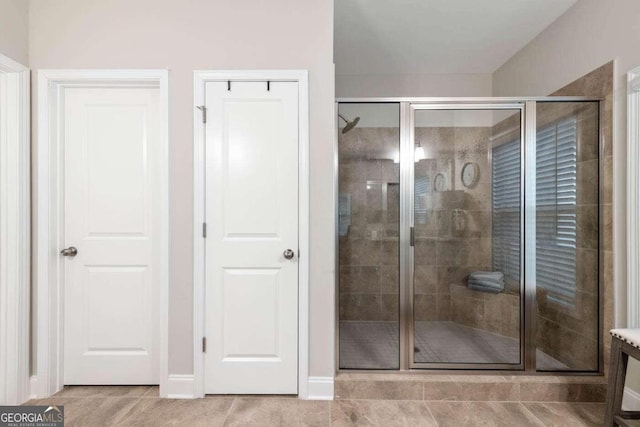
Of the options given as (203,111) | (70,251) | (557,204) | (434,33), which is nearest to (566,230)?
(557,204)

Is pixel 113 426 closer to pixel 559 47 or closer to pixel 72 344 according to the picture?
pixel 72 344

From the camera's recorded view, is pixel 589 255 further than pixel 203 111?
Yes

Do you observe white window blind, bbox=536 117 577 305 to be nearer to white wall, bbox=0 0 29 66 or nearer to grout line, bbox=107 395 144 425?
grout line, bbox=107 395 144 425

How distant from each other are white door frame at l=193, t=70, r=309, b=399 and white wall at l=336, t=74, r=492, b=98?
1.62 m

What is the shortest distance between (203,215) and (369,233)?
1.13m

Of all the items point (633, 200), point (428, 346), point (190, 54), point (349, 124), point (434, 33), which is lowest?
point (428, 346)

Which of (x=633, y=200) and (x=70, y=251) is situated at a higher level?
(x=633, y=200)

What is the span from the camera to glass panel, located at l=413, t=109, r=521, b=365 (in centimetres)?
217

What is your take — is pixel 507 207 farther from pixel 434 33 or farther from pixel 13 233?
pixel 13 233

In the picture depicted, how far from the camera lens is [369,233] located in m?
2.22

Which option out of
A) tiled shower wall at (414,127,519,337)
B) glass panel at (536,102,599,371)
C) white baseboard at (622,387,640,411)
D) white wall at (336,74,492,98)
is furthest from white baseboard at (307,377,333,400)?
white wall at (336,74,492,98)

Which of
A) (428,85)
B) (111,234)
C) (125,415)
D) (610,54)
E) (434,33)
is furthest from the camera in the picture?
(428,85)

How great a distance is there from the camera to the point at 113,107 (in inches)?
82.7

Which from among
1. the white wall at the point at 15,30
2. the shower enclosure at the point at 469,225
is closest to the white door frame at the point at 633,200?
the shower enclosure at the point at 469,225
